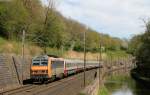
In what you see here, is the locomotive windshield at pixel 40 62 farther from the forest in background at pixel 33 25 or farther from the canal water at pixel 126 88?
the canal water at pixel 126 88

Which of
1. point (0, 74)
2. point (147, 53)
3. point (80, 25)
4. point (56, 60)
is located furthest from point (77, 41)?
point (0, 74)

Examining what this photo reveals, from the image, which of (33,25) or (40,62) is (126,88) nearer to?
(33,25)

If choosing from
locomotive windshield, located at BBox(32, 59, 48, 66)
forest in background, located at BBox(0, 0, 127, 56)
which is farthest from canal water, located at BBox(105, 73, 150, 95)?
locomotive windshield, located at BBox(32, 59, 48, 66)

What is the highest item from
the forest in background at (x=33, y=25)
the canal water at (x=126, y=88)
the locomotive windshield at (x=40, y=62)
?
the forest in background at (x=33, y=25)

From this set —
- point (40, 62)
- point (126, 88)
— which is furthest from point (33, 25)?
point (40, 62)

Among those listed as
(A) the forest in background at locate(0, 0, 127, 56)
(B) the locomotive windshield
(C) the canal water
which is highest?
(A) the forest in background at locate(0, 0, 127, 56)

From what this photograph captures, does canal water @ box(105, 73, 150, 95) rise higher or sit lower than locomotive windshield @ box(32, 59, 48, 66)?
lower

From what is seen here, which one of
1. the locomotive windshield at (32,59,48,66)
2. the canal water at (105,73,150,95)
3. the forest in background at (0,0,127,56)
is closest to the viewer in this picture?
the locomotive windshield at (32,59,48,66)

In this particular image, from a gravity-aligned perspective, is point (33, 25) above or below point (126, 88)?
above

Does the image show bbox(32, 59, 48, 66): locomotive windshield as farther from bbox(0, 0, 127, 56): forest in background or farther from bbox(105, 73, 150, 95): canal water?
bbox(105, 73, 150, 95): canal water

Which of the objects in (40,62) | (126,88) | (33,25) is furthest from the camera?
(33,25)

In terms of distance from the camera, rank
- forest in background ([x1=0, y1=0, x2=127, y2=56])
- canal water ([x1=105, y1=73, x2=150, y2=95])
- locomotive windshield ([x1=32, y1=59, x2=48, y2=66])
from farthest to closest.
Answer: canal water ([x1=105, y1=73, x2=150, y2=95]) → forest in background ([x1=0, y1=0, x2=127, y2=56]) → locomotive windshield ([x1=32, y1=59, x2=48, y2=66])

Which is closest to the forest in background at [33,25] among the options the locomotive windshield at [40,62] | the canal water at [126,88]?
the canal water at [126,88]

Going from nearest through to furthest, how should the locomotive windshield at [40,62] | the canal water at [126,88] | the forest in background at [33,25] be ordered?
1. the locomotive windshield at [40,62]
2. the forest in background at [33,25]
3. the canal water at [126,88]
